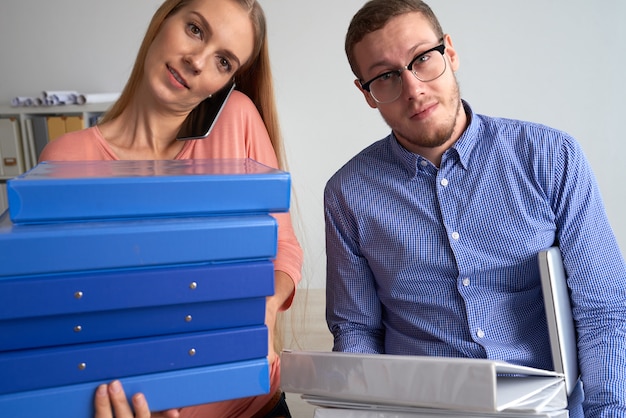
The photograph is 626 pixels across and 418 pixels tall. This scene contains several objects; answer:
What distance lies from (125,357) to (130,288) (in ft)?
0.30

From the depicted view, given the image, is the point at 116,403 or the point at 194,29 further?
the point at 194,29

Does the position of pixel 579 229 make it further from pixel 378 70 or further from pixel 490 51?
pixel 490 51

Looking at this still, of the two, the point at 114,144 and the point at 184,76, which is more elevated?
the point at 184,76

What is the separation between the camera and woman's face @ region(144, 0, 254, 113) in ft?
3.99

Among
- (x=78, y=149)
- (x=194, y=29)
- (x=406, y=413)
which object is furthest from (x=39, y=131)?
(x=406, y=413)

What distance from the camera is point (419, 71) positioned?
1.31 metres

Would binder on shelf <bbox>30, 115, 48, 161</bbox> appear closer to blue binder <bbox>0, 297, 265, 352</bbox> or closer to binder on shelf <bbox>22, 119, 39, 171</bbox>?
binder on shelf <bbox>22, 119, 39, 171</bbox>

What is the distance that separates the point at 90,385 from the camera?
0.71 meters

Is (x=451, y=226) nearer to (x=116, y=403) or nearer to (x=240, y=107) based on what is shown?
(x=240, y=107)

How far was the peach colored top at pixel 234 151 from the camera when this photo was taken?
1.22 meters

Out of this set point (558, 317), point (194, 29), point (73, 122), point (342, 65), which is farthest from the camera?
point (342, 65)

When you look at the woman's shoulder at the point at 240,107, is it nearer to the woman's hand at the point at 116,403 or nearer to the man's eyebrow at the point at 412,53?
the man's eyebrow at the point at 412,53

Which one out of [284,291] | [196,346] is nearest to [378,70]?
[284,291]

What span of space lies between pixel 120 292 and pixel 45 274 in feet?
0.26
